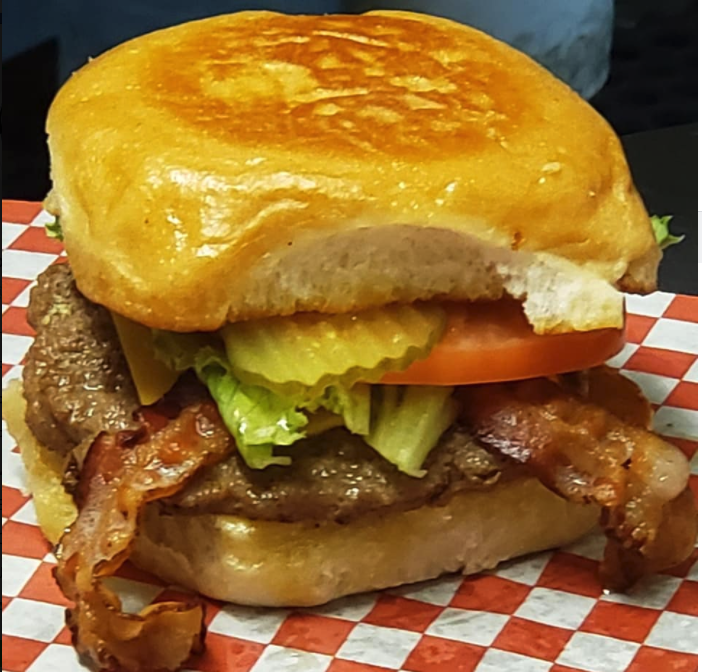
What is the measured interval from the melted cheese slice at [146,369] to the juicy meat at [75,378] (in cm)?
3

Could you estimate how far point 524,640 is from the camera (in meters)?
1.99

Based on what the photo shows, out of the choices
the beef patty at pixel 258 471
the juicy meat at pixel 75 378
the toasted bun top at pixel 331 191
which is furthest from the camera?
the juicy meat at pixel 75 378

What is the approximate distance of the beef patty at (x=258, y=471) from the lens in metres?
1.95

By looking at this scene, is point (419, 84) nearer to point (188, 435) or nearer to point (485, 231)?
point (485, 231)

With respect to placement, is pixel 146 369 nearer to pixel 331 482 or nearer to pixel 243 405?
pixel 243 405

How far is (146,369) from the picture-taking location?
80.4 inches

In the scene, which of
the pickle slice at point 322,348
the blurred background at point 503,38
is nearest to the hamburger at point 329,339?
the pickle slice at point 322,348

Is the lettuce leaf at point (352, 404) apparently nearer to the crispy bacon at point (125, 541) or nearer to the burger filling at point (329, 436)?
the burger filling at point (329, 436)

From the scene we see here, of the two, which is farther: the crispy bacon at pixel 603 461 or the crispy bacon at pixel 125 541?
the crispy bacon at pixel 603 461

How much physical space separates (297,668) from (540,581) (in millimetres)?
415

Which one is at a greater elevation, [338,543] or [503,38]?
[338,543]

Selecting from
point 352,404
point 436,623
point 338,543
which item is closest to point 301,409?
point 352,404

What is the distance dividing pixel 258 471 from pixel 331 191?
404 mm

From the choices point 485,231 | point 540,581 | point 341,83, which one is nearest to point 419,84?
point 341,83
